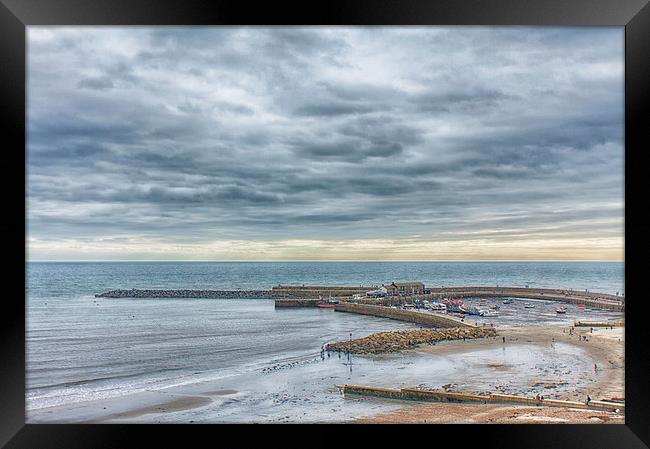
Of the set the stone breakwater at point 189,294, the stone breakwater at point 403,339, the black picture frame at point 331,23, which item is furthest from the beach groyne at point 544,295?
the black picture frame at point 331,23

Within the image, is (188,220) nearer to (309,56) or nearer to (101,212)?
(101,212)

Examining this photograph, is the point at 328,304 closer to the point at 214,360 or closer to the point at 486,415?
the point at 214,360

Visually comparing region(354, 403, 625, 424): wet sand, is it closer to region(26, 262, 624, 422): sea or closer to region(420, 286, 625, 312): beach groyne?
region(26, 262, 624, 422): sea

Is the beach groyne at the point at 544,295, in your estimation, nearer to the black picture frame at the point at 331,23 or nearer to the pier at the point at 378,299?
the pier at the point at 378,299

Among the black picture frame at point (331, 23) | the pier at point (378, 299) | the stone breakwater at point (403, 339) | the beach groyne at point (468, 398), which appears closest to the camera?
the black picture frame at point (331, 23)

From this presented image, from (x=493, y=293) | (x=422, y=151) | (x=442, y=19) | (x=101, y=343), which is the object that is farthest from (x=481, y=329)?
(x=422, y=151)

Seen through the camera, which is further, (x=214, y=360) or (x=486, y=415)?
(x=214, y=360)

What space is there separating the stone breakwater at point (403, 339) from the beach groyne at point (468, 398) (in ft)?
13.1

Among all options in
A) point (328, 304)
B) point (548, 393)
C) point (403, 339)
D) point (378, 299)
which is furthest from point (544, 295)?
point (548, 393)

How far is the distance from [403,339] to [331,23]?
10711 mm

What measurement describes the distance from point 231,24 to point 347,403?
606 cm

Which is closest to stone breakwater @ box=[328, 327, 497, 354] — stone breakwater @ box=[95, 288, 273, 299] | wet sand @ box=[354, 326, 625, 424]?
wet sand @ box=[354, 326, 625, 424]

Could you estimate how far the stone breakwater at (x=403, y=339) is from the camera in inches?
458

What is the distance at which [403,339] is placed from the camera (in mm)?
12148
